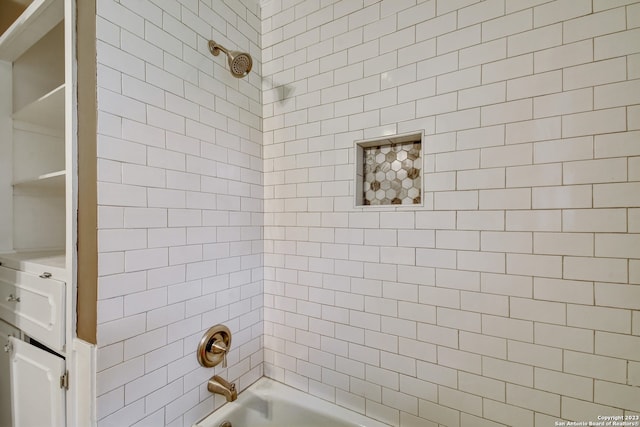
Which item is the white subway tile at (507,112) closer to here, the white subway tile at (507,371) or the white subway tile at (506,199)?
the white subway tile at (506,199)

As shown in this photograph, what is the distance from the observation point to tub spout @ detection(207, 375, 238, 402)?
121 cm

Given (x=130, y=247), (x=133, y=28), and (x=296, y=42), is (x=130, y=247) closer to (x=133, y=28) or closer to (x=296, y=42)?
(x=133, y=28)

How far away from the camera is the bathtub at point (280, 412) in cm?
127

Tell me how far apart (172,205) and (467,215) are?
118 centimetres

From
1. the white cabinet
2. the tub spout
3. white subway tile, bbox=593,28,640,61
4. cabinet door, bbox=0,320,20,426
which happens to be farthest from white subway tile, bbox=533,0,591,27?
cabinet door, bbox=0,320,20,426

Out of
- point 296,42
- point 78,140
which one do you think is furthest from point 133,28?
point 296,42

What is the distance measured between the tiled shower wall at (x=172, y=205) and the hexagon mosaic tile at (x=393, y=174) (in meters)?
0.64

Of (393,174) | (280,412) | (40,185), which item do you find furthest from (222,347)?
(40,185)

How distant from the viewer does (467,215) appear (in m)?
1.05

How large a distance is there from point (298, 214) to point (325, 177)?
10.0 inches

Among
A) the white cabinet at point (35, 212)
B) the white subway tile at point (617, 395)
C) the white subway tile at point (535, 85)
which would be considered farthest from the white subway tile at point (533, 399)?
the white cabinet at point (35, 212)

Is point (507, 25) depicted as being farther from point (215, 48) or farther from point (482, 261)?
point (215, 48)

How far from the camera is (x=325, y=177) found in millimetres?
1371

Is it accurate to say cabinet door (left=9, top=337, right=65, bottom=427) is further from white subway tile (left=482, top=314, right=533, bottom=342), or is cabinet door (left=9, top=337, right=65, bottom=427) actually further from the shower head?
white subway tile (left=482, top=314, right=533, bottom=342)
